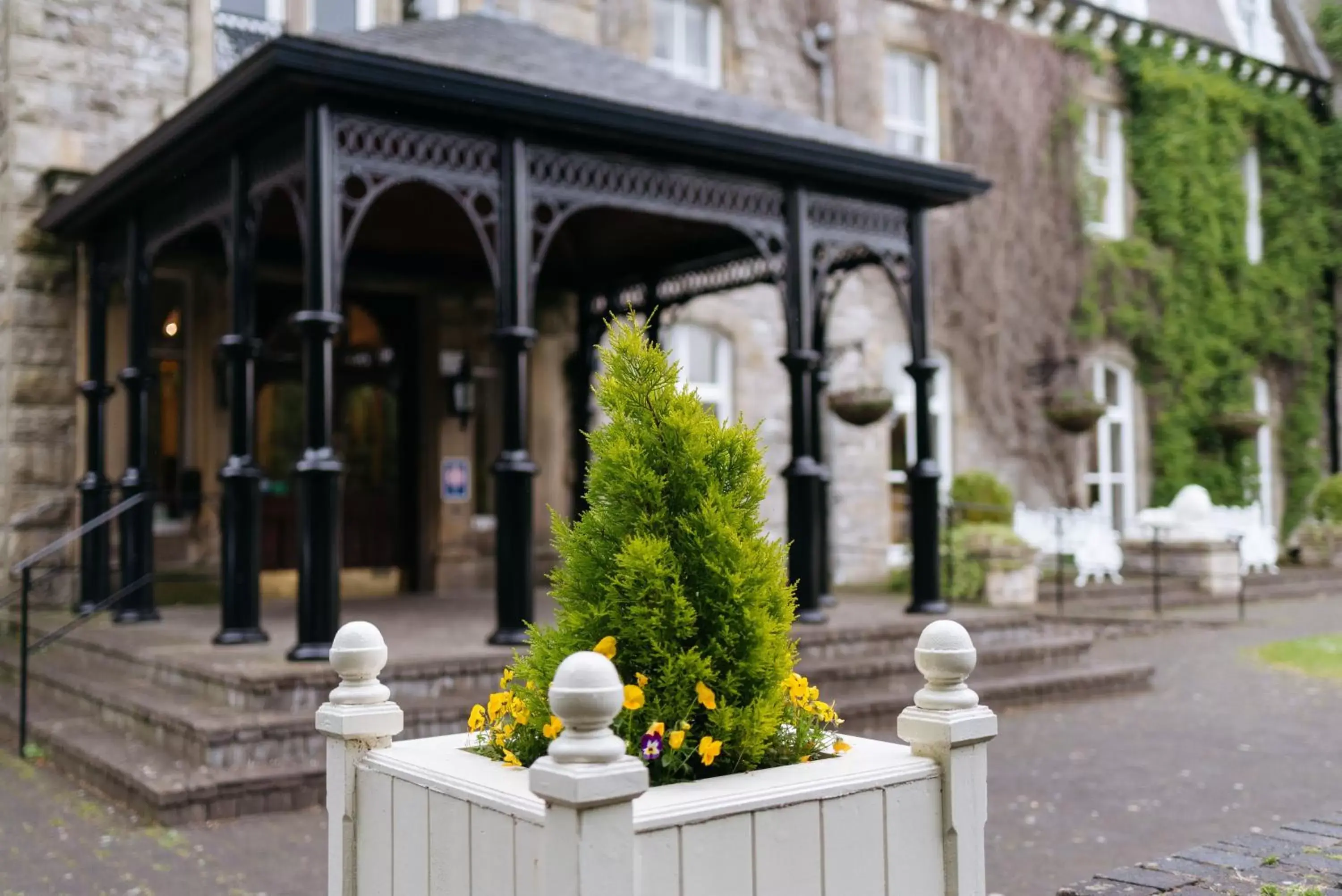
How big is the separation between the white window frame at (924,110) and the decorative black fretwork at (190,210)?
863cm

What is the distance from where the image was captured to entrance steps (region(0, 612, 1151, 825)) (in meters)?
5.61

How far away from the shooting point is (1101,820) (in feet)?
17.3

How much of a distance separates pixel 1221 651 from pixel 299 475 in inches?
298

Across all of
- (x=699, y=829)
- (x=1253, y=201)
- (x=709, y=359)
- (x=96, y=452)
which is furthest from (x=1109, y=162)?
(x=699, y=829)

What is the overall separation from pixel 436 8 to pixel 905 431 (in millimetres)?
6934

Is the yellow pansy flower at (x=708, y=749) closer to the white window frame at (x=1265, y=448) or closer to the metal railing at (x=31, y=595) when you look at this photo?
the metal railing at (x=31, y=595)

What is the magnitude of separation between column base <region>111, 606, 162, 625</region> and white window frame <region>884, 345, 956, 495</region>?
8129mm

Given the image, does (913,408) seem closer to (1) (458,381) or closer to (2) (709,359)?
(2) (709,359)

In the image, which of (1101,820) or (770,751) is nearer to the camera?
(770,751)

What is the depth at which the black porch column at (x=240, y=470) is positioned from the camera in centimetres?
727

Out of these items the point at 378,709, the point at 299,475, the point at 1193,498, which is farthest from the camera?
the point at 1193,498

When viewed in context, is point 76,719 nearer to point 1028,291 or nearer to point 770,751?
point 770,751

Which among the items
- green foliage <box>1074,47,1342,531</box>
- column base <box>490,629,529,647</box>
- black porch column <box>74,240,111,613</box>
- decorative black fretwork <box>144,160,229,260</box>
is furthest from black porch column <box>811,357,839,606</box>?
green foliage <box>1074,47,1342,531</box>

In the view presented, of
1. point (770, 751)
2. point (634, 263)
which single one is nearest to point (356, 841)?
point (770, 751)
